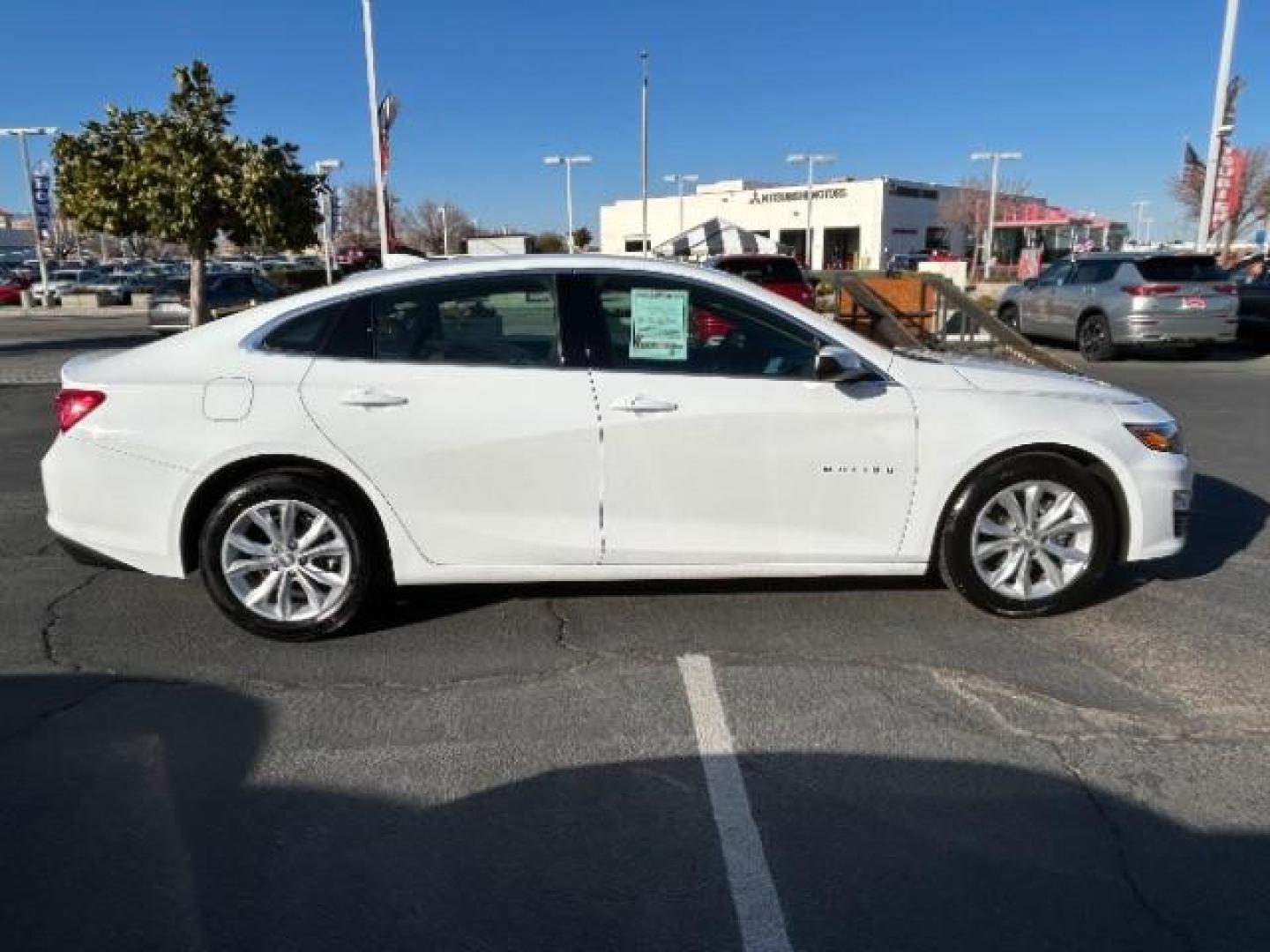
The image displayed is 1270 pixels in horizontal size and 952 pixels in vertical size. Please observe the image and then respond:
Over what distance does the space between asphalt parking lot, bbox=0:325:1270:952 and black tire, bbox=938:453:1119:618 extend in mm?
108

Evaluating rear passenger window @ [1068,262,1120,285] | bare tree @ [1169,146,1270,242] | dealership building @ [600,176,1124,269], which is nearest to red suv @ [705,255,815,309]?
rear passenger window @ [1068,262,1120,285]

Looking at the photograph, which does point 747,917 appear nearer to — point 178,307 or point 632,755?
point 632,755

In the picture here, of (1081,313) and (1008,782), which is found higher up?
(1081,313)

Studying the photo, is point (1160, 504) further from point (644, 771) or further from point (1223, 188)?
point (1223, 188)

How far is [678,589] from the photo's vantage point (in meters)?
→ 4.38

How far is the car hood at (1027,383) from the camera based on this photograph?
3918mm

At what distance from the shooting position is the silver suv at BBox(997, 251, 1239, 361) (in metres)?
13.4

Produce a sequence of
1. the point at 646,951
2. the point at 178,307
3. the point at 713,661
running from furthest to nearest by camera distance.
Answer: the point at 178,307 < the point at 713,661 < the point at 646,951

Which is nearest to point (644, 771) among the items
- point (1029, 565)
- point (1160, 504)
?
point (1029, 565)

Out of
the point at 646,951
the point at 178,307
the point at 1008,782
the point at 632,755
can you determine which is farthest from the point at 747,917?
the point at 178,307

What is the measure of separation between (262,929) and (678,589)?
250 cm

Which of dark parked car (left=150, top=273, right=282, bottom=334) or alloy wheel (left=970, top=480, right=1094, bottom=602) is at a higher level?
dark parked car (left=150, top=273, right=282, bottom=334)

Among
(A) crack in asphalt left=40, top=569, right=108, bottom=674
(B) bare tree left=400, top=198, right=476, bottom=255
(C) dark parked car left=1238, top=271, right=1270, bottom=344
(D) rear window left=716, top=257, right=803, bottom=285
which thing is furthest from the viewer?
(B) bare tree left=400, top=198, right=476, bottom=255

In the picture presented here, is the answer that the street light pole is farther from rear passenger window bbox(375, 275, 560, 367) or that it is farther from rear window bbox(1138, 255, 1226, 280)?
rear passenger window bbox(375, 275, 560, 367)
